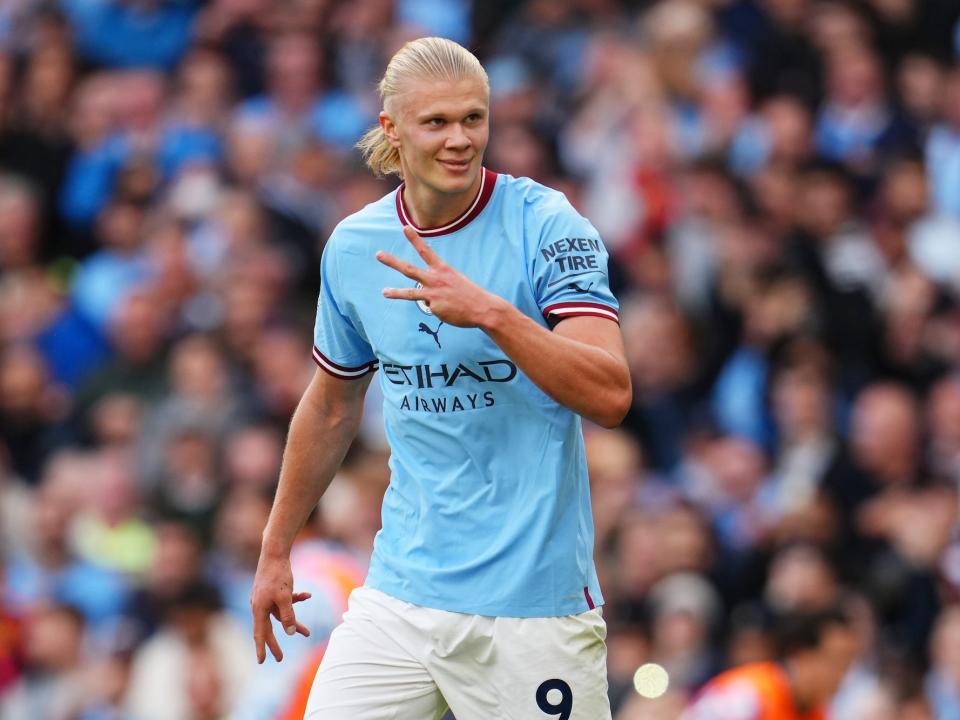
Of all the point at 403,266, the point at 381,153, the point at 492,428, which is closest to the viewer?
the point at 403,266

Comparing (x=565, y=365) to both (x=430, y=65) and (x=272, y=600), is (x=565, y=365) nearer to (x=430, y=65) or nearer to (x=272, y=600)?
→ (x=430, y=65)

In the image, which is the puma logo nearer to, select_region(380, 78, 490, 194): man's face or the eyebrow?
A: select_region(380, 78, 490, 194): man's face

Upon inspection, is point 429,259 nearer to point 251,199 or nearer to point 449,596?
point 449,596

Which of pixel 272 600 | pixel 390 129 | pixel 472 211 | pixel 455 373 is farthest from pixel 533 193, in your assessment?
pixel 272 600

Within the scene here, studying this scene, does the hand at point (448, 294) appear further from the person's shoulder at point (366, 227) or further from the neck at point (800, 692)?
the neck at point (800, 692)

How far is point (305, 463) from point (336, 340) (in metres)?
0.38

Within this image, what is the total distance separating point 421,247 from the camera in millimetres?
4504

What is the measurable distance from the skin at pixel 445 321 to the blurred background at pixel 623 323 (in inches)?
58.9

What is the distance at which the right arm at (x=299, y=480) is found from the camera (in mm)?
5207

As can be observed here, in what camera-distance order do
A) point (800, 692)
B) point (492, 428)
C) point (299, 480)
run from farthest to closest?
1. point (800, 692)
2. point (299, 480)
3. point (492, 428)

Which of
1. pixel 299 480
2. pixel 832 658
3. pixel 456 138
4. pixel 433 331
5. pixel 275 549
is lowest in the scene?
pixel 832 658

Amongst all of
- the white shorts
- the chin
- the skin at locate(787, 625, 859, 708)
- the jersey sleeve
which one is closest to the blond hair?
the chin

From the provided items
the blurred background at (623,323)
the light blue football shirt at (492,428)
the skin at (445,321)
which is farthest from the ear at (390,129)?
the blurred background at (623,323)

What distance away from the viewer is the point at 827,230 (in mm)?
9812
